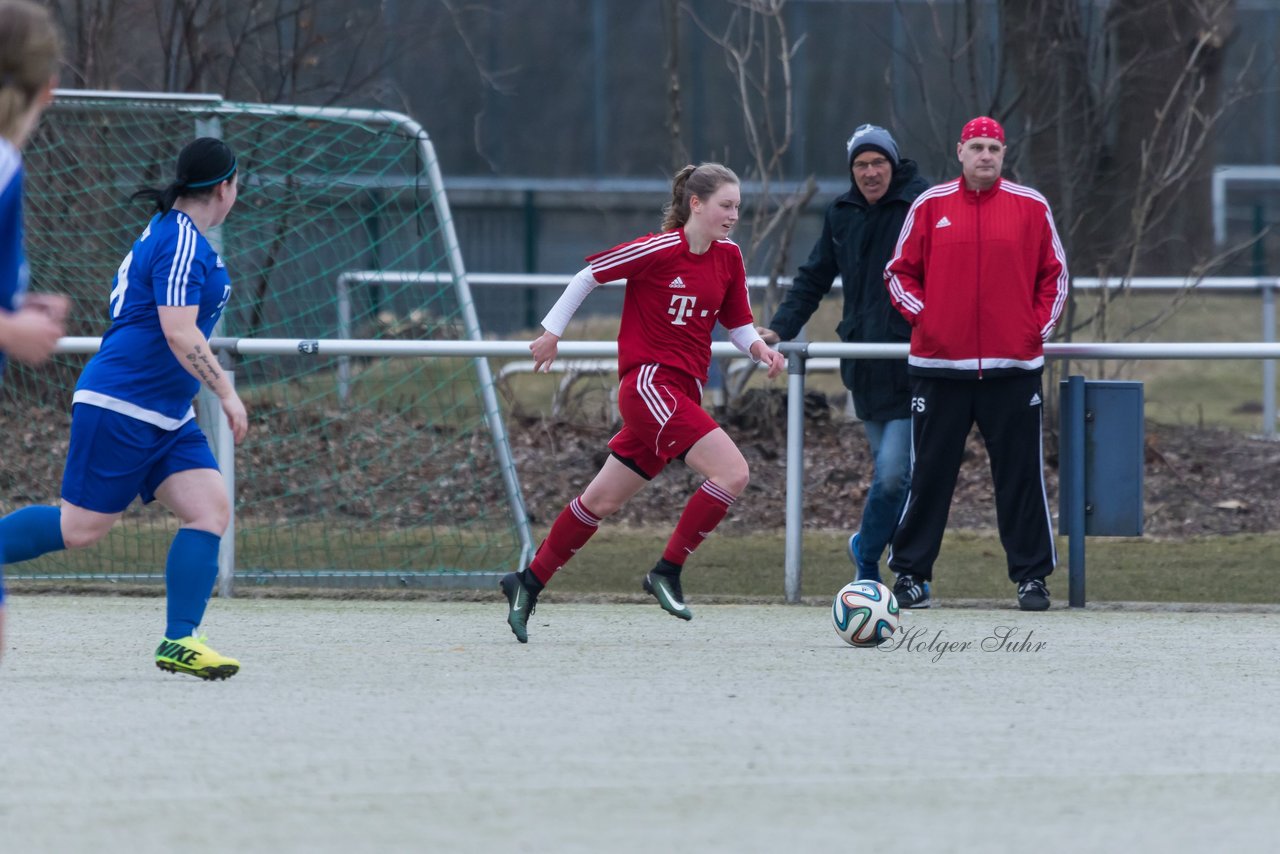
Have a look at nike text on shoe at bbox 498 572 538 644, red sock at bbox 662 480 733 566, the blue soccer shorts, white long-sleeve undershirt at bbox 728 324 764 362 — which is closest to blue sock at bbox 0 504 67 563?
the blue soccer shorts

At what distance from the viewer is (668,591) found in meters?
7.00

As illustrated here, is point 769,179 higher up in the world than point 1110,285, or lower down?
higher up

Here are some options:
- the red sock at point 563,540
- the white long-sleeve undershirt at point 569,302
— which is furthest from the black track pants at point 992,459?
the white long-sleeve undershirt at point 569,302

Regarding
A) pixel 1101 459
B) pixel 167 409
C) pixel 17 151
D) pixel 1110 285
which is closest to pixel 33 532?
pixel 167 409

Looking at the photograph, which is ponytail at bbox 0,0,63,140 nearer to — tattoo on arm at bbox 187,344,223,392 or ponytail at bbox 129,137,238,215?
tattoo on arm at bbox 187,344,223,392

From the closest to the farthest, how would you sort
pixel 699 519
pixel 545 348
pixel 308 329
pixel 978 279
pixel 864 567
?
1. pixel 545 348
2. pixel 699 519
3. pixel 978 279
4. pixel 864 567
5. pixel 308 329

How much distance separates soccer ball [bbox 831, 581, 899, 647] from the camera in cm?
653

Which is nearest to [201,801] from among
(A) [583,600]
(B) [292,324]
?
(A) [583,600]

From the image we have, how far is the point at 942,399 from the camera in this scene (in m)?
7.61

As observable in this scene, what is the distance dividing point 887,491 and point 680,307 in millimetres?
1523

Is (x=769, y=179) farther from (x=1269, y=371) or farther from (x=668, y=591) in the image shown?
(x=668, y=591)

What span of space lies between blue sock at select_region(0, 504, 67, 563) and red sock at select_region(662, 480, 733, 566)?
222 centimetres

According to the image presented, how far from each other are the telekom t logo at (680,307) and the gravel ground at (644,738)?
1171mm

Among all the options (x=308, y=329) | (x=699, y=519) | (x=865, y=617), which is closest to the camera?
(x=865, y=617)
